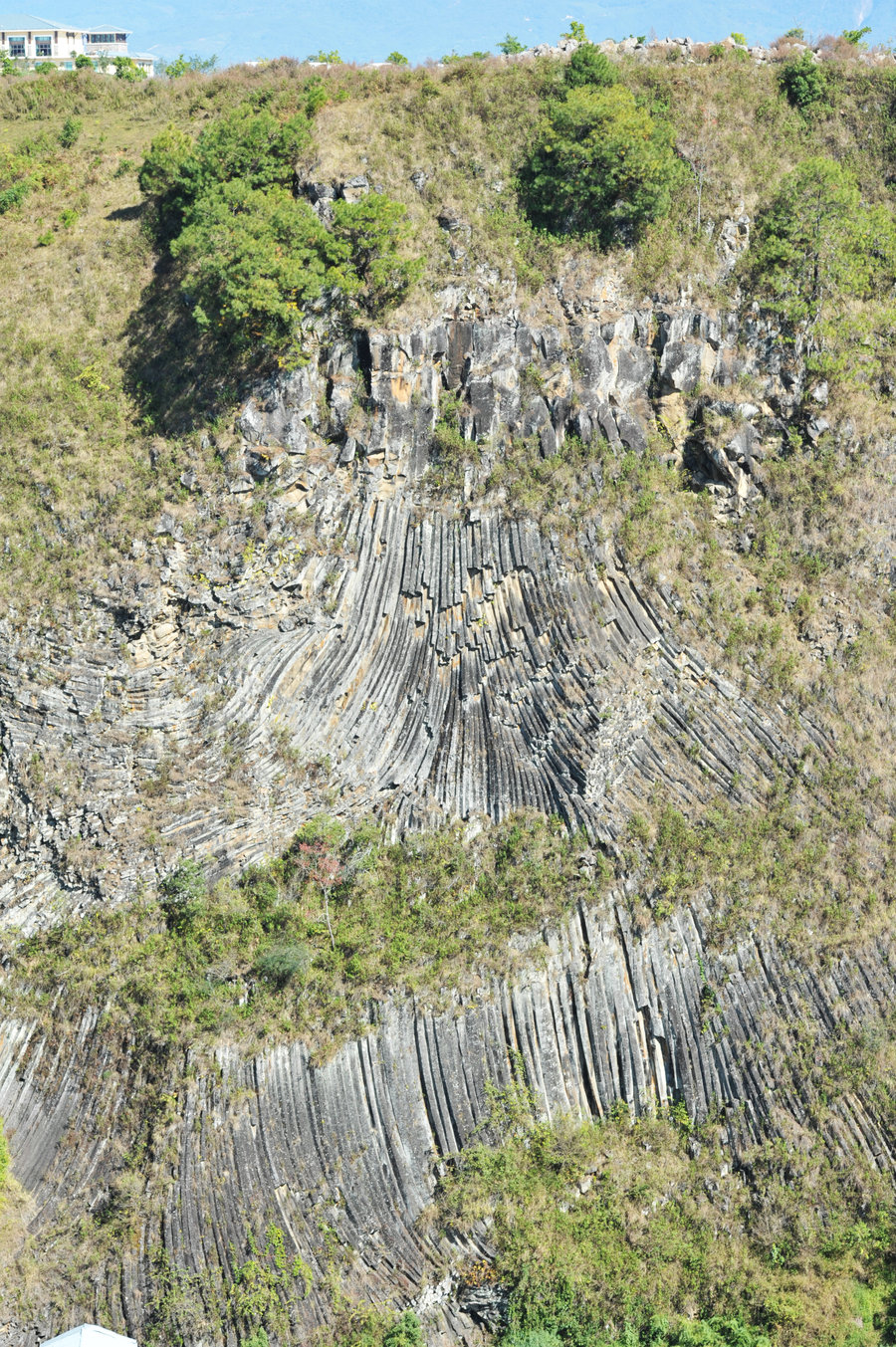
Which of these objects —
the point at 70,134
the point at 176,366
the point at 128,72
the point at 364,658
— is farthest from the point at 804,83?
the point at 128,72

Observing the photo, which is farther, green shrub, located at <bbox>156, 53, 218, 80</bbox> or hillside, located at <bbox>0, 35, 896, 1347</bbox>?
green shrub, located at <bbox>156, 53, 218, 80</bbox>

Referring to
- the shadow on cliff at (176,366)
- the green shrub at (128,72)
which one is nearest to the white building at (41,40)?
the green shrub at (128,72)

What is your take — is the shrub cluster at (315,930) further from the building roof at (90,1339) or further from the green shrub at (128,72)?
the green shrub at (128,72)

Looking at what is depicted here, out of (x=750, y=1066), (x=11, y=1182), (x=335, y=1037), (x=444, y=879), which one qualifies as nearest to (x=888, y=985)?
(x=750, y=1066)

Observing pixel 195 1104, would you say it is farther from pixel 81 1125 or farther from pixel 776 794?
pixel 776 794

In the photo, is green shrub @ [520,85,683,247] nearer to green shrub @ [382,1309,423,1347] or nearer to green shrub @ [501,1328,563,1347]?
green shrub @ [501,1328,563,1347]

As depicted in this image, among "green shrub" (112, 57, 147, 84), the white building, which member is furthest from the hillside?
the white building
